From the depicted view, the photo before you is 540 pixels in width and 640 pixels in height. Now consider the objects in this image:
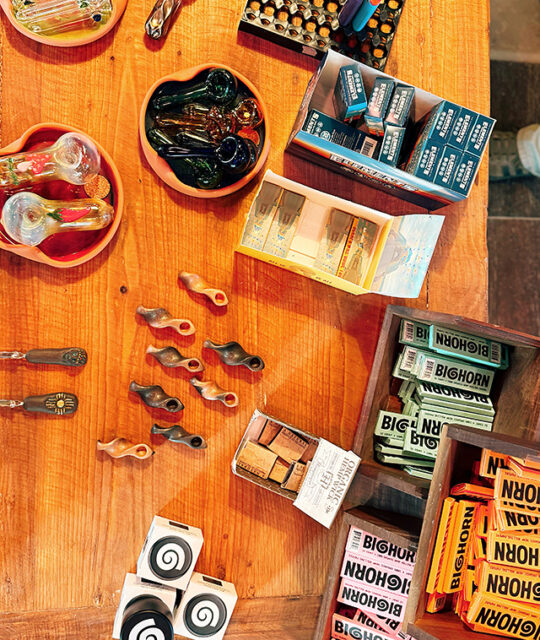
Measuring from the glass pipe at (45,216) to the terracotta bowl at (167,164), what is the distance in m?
0.19

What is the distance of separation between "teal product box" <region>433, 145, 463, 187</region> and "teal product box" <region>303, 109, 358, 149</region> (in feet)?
0.83

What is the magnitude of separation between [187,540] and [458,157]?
4.35 ft

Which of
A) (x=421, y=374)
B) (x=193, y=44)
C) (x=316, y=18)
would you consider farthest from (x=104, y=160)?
(x=421, y=374)

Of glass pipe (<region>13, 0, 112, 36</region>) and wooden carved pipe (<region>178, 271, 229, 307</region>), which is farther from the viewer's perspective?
wooden carved pipe (<region>178, 271, 229, 307</region>)

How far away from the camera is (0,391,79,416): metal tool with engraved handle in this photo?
5.47ft

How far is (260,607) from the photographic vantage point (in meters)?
1.86

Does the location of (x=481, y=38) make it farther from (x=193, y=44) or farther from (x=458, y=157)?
(x=193, y=44)

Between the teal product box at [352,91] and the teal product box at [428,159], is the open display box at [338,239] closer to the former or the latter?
the teal product box at [428,159]

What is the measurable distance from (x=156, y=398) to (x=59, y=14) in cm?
110

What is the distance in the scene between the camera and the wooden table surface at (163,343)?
1718 millimetres

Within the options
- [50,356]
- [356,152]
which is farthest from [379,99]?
[50,356]

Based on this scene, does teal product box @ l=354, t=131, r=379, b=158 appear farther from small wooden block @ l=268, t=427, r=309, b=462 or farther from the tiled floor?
the tiled floor


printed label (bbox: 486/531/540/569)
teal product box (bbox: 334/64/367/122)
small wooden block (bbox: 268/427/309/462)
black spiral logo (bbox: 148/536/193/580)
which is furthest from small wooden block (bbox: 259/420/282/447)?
teal product box (bbox: 334/64/367/122)

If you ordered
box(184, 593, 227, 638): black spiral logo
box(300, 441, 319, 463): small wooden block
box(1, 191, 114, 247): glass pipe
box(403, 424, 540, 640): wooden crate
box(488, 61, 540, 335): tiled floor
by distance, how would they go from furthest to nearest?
box(488, 61, 540, 335): tiled floor < box(300, 441, 319, 463): small wooden block < box(184, 593, 227, 638): black spiral logo < box(1, 191, 114, 247): glass pipe < box(403, 424, 540, 640): wooden crate
